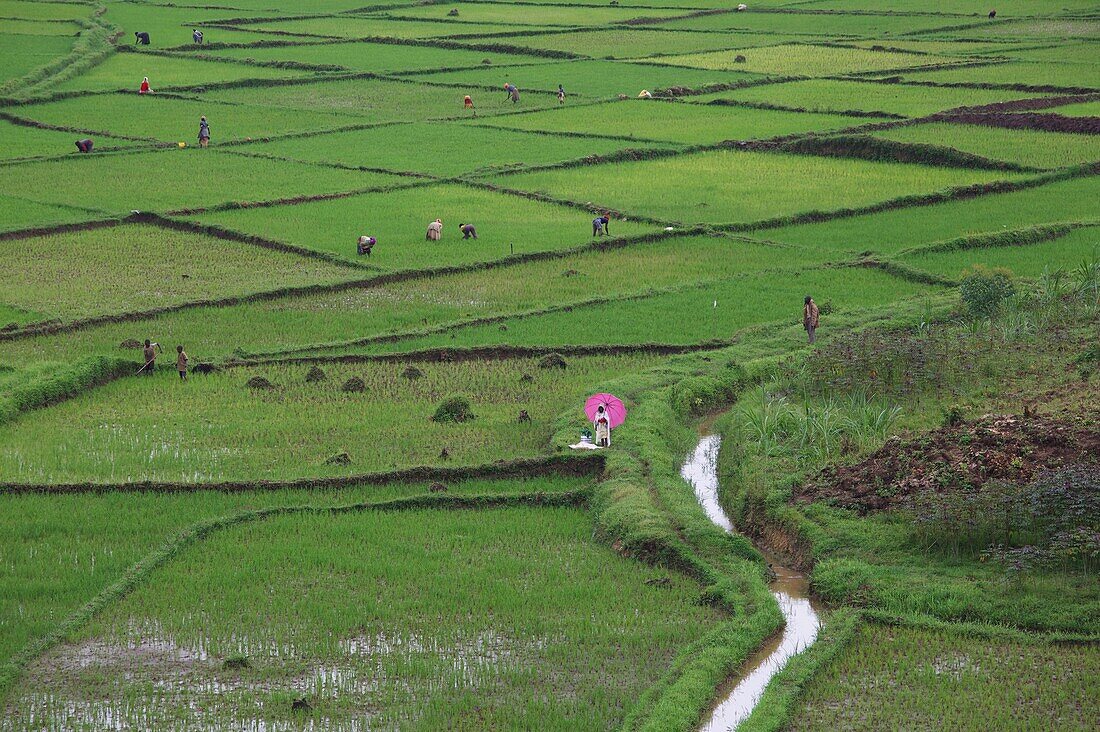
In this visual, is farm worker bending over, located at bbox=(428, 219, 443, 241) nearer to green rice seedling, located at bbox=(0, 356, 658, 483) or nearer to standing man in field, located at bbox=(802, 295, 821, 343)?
green rice seedling, located at bbox=(0, 356, 658, 483)

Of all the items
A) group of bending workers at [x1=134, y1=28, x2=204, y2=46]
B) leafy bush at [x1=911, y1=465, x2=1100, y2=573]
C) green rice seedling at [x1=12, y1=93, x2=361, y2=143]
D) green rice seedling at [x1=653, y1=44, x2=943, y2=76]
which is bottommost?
leafy bush at [x1=911, y1=465, x2=1100, y2=573]

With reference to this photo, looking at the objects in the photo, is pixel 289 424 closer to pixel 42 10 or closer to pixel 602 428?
pixel 602 428

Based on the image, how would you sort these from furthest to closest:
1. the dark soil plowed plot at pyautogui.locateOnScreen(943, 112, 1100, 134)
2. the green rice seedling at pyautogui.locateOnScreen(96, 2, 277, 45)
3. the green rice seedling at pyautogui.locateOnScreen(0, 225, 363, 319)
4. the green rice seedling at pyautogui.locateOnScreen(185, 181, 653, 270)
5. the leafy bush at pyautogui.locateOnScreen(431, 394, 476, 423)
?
1. the green rice seedling at pyautogui.locateOnScreen(96, 2, 277, 45)
2. the dark soil plowed plot at pyautogui.locateOnScreen(943, 112, 1100, 134)
3. the green rice seedling at pyautogui.locateOnScreen(185, 181, 653, 270)
4. the green rice seedling at pyautogui.locateOnScreen(0, 225, 363, 319)
5. the leafy bush at pyautogui.locateOnScreen(431, 394, 476, 423)

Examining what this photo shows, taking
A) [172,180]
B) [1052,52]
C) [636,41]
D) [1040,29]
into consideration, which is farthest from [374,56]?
[1040,29]

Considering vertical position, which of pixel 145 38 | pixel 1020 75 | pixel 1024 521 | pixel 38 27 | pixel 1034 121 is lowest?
pixel 1024 521

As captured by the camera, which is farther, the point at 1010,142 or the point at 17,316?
the point at 1010,142

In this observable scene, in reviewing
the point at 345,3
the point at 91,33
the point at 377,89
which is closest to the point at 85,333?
the point at 377,89

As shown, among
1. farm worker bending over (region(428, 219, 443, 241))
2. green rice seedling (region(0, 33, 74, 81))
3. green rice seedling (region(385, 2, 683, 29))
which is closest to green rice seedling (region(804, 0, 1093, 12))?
green rice seedling (region(385, 2, 683, 29))
